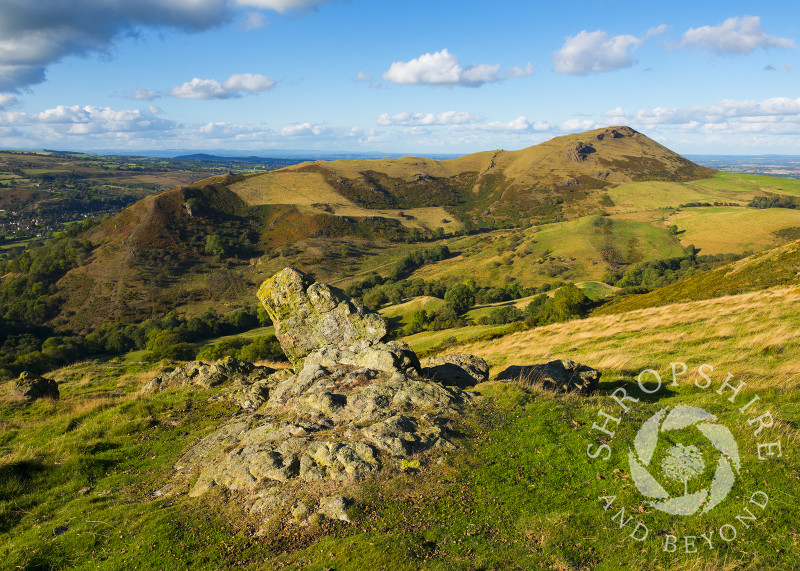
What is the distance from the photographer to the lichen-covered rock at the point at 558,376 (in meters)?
16.5

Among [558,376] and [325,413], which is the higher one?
[325,413]

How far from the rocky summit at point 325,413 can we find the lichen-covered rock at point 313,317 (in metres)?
0.05

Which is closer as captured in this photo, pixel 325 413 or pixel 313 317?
pixel 325 413

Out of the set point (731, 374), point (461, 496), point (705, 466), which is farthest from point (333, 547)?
point (731, 374)

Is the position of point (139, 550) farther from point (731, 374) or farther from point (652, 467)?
point (731, 374)

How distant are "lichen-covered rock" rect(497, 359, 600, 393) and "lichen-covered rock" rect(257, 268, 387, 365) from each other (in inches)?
260

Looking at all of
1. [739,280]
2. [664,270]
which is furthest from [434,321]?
[664,270]

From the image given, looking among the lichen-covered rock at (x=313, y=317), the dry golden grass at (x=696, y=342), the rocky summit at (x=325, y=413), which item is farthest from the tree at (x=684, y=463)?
the lichen-covered rock at (x=313, y=317)

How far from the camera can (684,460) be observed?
30.8 feet

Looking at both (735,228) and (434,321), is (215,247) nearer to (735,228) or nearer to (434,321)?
(434,321)

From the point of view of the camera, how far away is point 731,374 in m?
15.2

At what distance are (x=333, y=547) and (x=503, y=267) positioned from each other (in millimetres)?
146093

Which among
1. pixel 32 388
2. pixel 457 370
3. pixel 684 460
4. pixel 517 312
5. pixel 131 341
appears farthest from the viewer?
pixel 131 341

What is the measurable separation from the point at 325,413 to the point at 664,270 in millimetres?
130354
